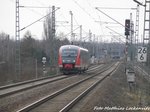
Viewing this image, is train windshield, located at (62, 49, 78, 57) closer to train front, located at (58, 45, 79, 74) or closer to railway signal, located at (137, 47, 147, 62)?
train front, located at (58, 45, 79, 74)

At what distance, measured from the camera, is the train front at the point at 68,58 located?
43.6 meters

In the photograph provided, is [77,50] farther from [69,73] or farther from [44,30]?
[44,30]

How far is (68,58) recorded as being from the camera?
144 feet

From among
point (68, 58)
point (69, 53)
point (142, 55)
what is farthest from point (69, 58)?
point (142, 55)

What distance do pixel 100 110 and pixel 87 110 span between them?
0.55m

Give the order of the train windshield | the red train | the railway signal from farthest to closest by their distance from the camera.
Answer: the train windshield → the red train → the railway signal

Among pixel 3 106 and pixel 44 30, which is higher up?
pixel 44 30

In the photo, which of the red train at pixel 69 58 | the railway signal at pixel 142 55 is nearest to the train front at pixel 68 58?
the red train at pixel 69 58

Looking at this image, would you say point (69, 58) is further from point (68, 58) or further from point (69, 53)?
point (69, 53)

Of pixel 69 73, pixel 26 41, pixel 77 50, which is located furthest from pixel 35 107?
pixel 26 41

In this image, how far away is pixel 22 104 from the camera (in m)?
A: 17.0

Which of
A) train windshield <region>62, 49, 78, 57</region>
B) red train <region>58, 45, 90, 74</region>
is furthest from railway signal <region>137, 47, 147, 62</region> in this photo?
train windshield <region>62, 49, 78, 57</region>

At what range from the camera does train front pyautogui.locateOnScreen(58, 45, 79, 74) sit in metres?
43.6

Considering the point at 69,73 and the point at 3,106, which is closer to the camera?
the point at 3,106
